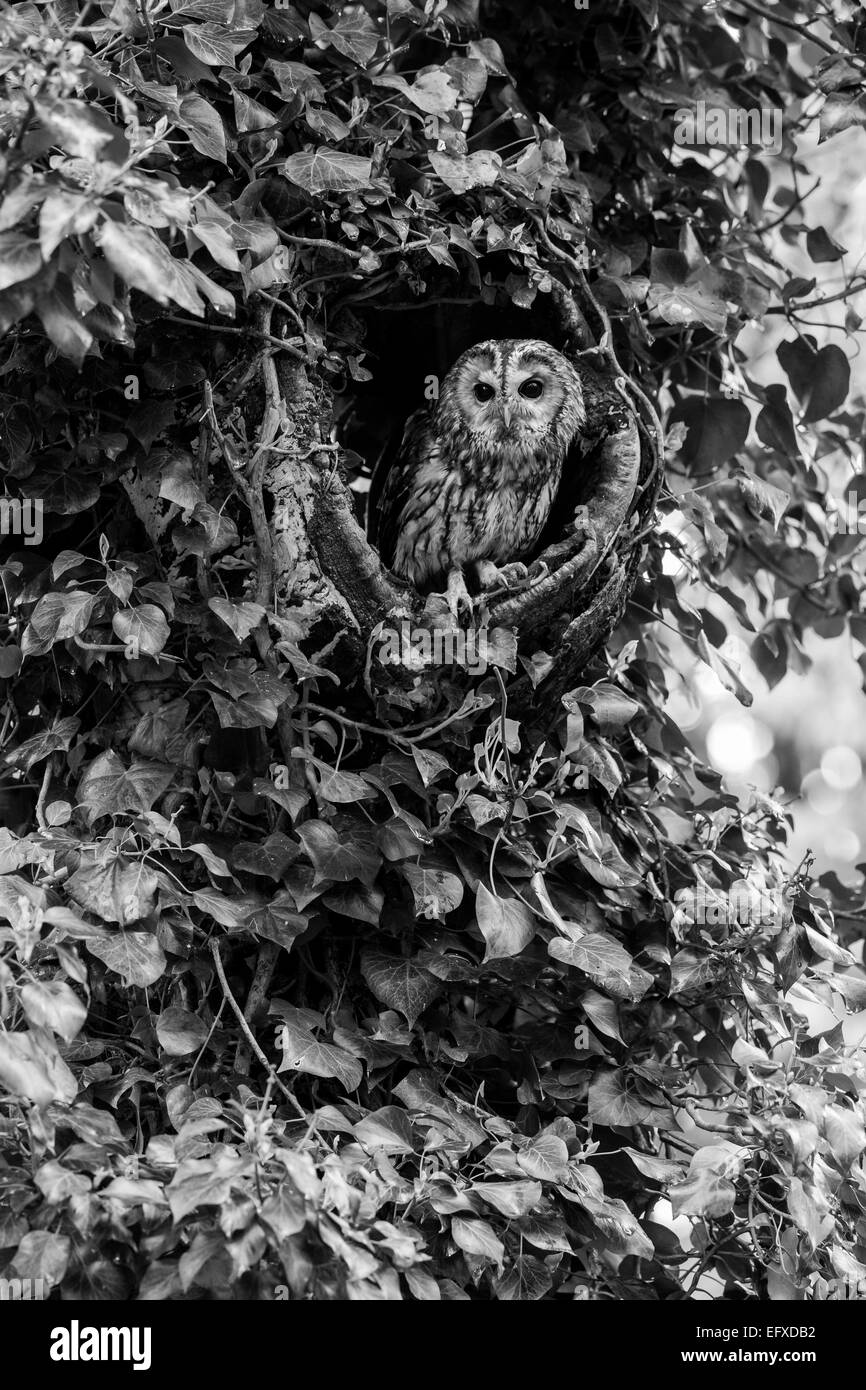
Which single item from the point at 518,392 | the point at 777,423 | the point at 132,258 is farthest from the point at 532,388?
the point at 132,258

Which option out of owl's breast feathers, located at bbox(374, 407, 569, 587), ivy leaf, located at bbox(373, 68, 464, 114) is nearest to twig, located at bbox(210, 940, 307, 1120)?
owl's breast feathers, located at bbox(374, 407, 569, 587)

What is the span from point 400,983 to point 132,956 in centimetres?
45

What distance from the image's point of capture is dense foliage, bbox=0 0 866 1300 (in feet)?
5.66

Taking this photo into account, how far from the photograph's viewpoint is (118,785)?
6.70 ft

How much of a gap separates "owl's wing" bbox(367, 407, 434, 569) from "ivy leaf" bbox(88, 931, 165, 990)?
3.97 feet

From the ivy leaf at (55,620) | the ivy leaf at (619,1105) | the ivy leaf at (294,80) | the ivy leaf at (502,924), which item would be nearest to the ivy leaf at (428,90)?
the ivy leaf at (294,80)

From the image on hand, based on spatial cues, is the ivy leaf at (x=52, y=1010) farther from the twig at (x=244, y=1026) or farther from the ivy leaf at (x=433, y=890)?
the ivy leaf at (x=433, y=890)

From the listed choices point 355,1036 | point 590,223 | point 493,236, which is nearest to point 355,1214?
point 355,1036

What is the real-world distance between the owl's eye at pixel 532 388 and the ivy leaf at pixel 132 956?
1365 millimetres

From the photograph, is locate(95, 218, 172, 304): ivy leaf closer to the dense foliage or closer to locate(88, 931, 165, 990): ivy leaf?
the dense foliage

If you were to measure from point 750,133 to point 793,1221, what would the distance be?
201 cm

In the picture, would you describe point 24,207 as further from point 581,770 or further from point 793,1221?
point 793,1221

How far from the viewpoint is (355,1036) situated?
81.4 inches
